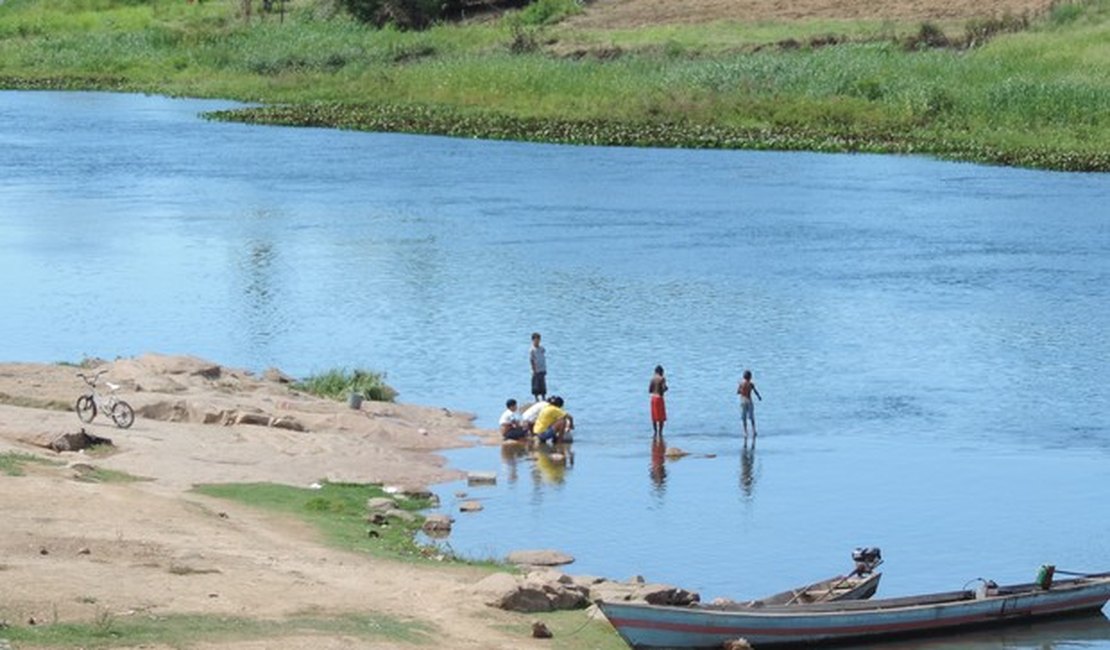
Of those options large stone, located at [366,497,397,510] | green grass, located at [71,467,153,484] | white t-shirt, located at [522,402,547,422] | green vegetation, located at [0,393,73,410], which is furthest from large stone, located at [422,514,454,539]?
green vegetation, located at [0,393,73,410]

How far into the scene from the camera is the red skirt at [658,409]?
35.9 meters

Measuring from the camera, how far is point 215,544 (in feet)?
82.6

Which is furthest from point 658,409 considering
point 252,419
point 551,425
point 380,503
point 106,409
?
point 106,409

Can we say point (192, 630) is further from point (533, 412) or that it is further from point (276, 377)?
point (276, 377)

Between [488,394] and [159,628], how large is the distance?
1928 centimetres

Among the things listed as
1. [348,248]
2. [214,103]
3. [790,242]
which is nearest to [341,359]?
[348,248]

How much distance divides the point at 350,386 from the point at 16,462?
36.4 feet

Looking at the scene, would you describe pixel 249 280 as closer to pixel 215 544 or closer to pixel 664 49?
pixel 215 544

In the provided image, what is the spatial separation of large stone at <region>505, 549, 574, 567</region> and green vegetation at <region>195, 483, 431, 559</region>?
50.9 inches

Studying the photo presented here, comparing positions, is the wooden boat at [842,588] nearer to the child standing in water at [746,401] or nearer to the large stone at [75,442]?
the child standing in water at [746,401]

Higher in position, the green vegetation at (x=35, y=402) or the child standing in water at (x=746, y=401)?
the green vegetation at (x=35, y=402)

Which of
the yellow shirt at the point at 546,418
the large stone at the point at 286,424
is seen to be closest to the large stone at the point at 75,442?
the large stone at the point at 286,424

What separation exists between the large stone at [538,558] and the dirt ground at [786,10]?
253 feet

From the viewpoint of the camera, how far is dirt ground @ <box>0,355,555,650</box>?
877 inches
